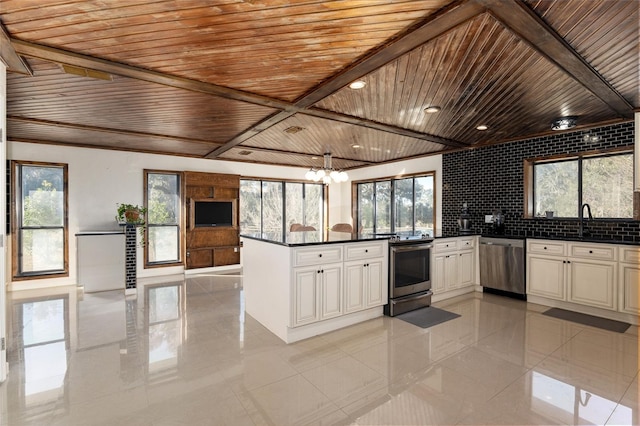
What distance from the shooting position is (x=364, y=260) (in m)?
3.64

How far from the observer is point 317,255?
325 cm

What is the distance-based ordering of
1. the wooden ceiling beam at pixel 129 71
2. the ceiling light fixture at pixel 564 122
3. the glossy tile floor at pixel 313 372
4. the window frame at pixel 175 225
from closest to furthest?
the glossy tile floor at pixel 313 372
the wooden ceiling beam at pixel 129 71
the ceiling light fixture at pixel 564 122
the window frame at pixel 175 225

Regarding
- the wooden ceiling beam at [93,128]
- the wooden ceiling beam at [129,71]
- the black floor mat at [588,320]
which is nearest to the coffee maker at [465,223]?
the black floor mat at [588,320]

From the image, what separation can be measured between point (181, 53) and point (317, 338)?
2897mm

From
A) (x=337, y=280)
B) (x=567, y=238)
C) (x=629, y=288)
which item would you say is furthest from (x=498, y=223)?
(x=337, y=280)

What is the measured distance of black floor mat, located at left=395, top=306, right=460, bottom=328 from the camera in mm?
3680

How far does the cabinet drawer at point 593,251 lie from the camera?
3.74 meters

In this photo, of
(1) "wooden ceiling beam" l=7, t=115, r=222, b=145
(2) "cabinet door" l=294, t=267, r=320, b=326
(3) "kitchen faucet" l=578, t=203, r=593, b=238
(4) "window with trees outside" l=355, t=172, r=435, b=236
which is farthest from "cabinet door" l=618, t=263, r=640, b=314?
(1) "wooden ceiling beam" l=7, t=115, r=222, b=145

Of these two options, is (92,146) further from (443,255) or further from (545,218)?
(545,218)

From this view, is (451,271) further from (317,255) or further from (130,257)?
(130,257)

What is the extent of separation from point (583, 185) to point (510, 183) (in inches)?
36.1

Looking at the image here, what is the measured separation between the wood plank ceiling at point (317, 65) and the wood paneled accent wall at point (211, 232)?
1992mm

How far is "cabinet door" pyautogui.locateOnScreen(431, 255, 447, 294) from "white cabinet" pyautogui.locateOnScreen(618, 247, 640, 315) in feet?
6.44

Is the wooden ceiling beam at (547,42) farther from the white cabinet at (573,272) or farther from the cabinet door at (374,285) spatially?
the cabinet door at (374,285)
